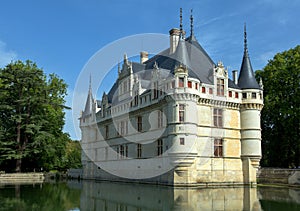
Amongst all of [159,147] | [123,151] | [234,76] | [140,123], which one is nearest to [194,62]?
[234,76]

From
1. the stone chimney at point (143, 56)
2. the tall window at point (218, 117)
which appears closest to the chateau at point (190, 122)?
the tall window at point (218, 117)

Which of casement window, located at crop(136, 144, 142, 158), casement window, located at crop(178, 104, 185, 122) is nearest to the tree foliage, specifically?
casement window, located at crop(136, 144, 142, 158)

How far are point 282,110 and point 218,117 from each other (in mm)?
8421

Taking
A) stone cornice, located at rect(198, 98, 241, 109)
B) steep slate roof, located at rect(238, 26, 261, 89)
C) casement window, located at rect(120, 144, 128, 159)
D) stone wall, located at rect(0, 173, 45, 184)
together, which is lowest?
stone wall, located at rect(0, 173, 45, 184)

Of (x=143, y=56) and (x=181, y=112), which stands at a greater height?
(x=143, y=56)

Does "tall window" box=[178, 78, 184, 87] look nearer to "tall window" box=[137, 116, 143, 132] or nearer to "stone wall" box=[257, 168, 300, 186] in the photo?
"tall window" box=[137, 116, 143, 132]

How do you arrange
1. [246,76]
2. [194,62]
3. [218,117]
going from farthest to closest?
[246,76], [194,62], [218,117]

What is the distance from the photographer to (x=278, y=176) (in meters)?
25.8

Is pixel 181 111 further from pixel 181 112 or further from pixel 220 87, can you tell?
pixel 220 87

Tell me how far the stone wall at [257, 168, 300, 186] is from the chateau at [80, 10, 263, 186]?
2.11 m

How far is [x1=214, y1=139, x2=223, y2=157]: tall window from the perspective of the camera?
24.4 metres

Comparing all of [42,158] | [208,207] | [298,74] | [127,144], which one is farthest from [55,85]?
[208,207]

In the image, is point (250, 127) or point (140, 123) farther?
point (140, 123)

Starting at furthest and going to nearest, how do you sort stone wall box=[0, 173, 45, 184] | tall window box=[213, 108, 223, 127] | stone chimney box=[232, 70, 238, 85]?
stone wall box=[0, 173, 45, 184]
stone chimney box=[232, 70, 238, 85]
tall window box=[213, 108, 223, 127]
